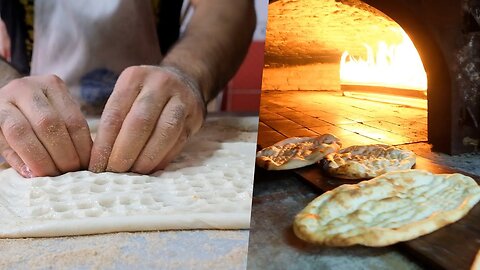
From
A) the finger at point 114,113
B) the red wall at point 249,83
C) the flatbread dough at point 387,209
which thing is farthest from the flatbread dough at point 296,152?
the finger at point 114,113

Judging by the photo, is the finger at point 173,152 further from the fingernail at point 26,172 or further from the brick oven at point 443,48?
the brick oven at point 443,48

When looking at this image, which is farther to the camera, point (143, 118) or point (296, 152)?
point (296, 152)

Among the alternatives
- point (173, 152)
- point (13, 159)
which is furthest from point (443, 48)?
point (13, 159)

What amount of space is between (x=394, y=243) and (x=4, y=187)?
56cm

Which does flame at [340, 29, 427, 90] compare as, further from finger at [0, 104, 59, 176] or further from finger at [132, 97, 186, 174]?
finger at [0, 104, 59, 176]

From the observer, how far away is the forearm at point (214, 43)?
2.04ft

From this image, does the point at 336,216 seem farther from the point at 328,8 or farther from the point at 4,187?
the point at 328,8

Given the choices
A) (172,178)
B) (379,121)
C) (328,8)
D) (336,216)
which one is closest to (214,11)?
(172,178)

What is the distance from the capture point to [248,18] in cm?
63

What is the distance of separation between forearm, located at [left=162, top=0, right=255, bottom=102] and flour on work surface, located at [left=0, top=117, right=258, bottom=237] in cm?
8

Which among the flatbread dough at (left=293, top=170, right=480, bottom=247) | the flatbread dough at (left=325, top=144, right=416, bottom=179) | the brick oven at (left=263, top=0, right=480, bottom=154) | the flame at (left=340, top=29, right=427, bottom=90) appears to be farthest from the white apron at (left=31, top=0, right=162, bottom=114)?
the flame at (left=340, top=29, right=427, bottom=90)

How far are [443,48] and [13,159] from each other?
886 mm

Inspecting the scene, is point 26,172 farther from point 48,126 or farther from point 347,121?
point 347,121

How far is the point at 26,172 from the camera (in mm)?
612
